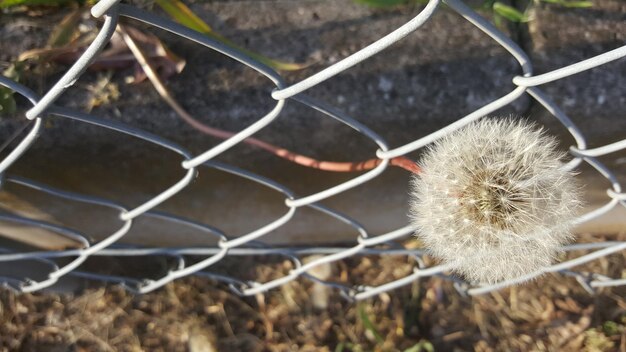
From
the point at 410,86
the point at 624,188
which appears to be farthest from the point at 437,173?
the point at 624,188

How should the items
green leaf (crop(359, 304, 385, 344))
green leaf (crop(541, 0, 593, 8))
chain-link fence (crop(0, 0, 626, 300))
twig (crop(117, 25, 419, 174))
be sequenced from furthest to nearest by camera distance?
green leaf (crop(359, 304, 385, 344)) < green leaf (crop(541, 0, 593, 8)) < twig (crop(117, 25, 419, 174)) < chain-link fence (crop(0, 0, 626, 300))

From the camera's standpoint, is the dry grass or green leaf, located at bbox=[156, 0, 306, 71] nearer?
green leaf, located at bbox=[156, 0, 306, 71]

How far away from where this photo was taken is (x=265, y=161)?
151cm

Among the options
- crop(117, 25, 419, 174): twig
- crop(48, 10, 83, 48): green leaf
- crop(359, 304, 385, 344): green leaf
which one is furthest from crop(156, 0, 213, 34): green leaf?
crop(359, 304, 385, 344): green leaf

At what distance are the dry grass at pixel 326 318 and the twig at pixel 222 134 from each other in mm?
752

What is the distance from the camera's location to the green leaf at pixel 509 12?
149 cm

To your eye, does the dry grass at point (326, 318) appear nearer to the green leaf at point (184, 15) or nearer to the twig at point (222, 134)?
the twig at point (222, 134)

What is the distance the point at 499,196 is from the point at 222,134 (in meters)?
0.65

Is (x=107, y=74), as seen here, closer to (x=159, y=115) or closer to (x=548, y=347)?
(x=159, y=115)

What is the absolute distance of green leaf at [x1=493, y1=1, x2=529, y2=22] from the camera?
149cm

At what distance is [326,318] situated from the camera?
2.07 m

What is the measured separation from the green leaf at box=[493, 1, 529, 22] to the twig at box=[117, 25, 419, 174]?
486 millimetres

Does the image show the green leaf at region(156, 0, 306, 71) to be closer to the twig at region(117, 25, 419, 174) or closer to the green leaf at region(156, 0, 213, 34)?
the green leaf at region(156, 0, 213, 34)

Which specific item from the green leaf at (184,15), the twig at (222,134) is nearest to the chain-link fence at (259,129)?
the twig at (222,134)
